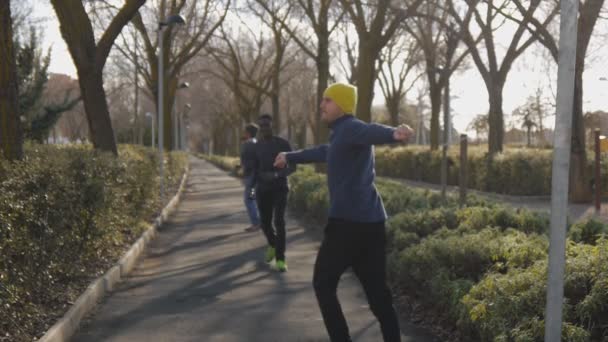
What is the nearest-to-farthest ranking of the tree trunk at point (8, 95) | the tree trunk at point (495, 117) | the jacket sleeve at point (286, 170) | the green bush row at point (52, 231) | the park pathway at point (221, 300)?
the green bush row at point (52, 231), the park pathway at point (221, 300), the jacket sleeve at point (286, 170), the tree trunk at point (8, 95), the tree trunk at point (495, 117)

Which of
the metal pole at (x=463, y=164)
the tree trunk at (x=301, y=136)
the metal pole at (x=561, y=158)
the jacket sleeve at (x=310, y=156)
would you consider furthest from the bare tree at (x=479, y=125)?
the metal pole at (x=561, y=158)

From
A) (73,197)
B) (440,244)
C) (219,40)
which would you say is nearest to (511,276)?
(440,244)

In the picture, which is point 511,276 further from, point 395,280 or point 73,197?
point 73,197

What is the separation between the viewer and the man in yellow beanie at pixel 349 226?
459 centimetres

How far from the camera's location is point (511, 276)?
204 inches

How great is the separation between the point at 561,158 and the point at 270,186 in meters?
5.20

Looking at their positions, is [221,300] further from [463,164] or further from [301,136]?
[301,136]

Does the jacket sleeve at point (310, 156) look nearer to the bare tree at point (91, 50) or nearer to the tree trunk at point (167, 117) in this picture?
the bare tree at point (91, 50)

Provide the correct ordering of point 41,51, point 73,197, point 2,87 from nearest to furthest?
1. point 73,197
2. point 2,87
3. point 41,51

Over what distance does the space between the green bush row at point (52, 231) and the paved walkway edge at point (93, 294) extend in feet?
0.44

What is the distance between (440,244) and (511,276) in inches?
60.5

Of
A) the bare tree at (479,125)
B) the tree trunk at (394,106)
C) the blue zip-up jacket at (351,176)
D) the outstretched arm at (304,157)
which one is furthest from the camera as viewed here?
the bare tree at (479,125)

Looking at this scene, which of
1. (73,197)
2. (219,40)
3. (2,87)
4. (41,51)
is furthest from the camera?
(219,40)

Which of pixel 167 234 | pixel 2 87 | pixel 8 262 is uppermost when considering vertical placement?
pixel 2 87
